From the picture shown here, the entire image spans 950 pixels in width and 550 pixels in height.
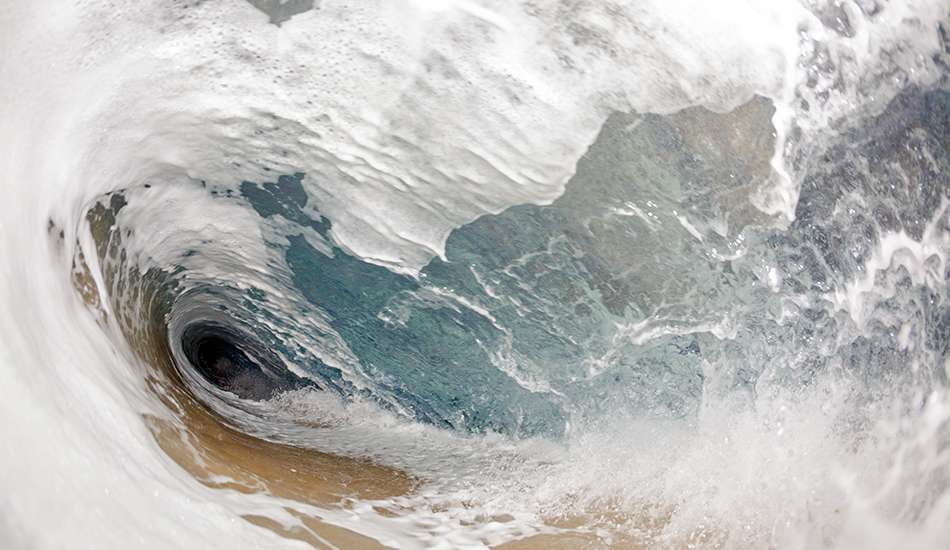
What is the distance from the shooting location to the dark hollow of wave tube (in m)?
2.27

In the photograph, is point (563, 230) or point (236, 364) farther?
point (236, 364)

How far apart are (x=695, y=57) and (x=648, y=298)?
669mm

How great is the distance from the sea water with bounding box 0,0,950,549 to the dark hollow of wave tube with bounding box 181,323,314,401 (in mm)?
450

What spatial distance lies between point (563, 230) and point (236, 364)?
1.65 m

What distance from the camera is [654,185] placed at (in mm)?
1526

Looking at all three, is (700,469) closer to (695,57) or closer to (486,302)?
(486,302)

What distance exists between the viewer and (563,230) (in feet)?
5.25

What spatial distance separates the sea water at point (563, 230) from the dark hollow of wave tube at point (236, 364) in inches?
17.7

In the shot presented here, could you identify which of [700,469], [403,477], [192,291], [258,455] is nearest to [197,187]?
[192,291]

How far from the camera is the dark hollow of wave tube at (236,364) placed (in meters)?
2.27

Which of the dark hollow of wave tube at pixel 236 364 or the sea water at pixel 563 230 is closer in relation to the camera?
the sea water at pixel 563 230

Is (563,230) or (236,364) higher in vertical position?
(563,230)

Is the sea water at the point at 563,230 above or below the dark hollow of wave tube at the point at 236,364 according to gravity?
above

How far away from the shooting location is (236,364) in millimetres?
2441
